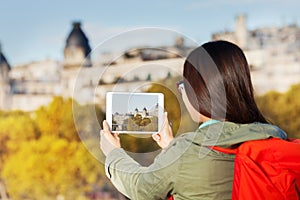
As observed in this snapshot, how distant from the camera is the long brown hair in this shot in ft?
2.99

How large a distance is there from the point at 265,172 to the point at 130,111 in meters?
0.17

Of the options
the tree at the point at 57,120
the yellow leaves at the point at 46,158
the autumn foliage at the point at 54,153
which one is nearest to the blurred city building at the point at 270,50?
the autumn foliage at the point at 54,153

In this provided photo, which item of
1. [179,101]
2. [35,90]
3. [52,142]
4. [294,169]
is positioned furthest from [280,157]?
[35,90]

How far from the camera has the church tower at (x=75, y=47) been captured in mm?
20297

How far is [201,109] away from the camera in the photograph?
0.91 metres

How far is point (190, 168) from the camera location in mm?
898

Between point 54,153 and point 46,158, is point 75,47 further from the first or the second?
point 46,158

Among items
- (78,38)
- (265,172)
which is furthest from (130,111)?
(78,38)

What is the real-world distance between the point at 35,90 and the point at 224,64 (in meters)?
18.8

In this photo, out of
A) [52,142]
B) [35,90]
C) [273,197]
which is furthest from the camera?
[35,90]

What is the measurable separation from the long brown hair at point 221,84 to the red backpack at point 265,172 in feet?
0.14

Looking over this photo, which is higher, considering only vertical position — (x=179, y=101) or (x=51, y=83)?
(x=179, y=101)

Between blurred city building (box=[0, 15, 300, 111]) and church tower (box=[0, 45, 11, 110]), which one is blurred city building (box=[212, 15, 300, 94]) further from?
church tower (box=[0, 45, 11, 110])

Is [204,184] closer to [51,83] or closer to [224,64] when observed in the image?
[224,64]
